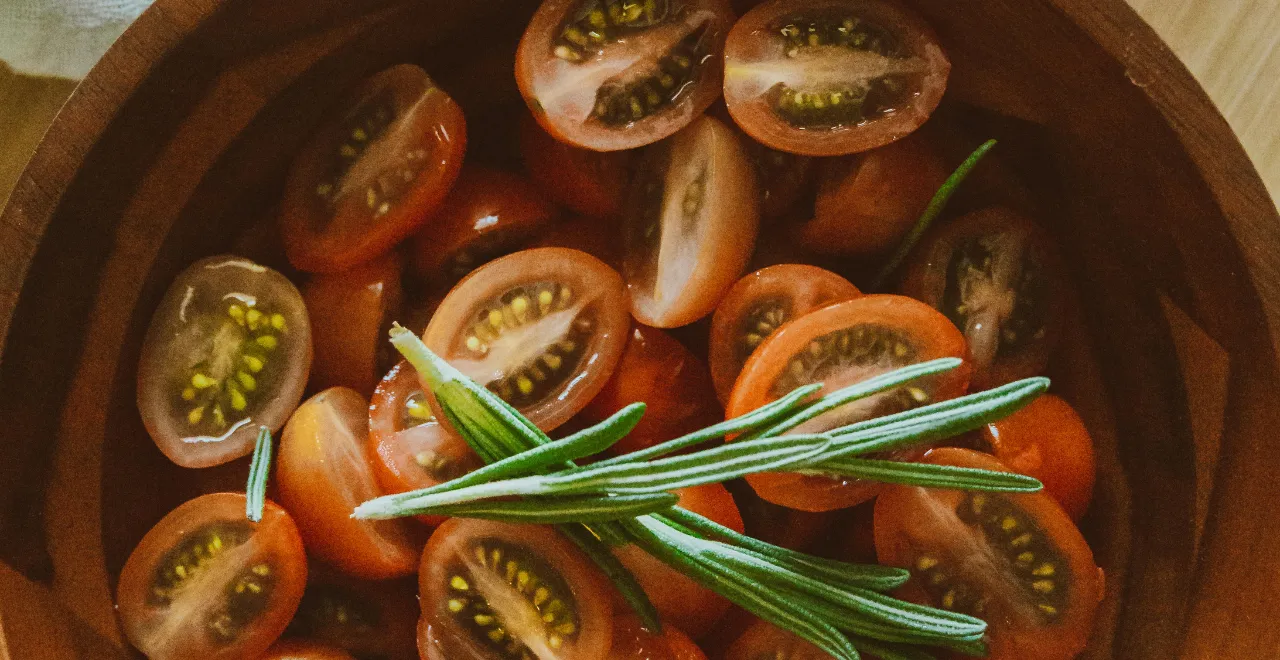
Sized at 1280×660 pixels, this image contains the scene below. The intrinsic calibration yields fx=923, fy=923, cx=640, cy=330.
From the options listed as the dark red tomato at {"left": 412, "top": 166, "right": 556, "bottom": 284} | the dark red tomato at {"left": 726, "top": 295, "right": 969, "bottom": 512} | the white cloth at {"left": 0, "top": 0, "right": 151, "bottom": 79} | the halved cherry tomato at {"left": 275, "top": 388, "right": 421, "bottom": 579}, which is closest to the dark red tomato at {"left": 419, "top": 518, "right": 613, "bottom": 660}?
the halved cherry tomato at {"left": 275, "top": 388, "right": 421, "bottom": 579}

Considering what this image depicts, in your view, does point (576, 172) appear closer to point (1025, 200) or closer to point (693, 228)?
point (693, 228)

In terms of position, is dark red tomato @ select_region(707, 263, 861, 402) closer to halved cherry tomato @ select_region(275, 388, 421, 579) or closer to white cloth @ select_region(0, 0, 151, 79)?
halved cherry tomato @ select_region(275, 388, 421, 579)

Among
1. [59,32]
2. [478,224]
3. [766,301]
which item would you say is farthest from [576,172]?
[59,32]

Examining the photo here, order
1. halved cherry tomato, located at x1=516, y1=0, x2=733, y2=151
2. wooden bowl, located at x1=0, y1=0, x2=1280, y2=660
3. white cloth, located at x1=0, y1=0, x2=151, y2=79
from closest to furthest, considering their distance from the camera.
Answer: wooden bowl, located at x1=0, y1=0, x2=1280, y2=660 < halved cherry tomato, located at x1=516, y1=0, x2=733, y2=151 < white cloth, located at x1=0, y1=0, x2=151, y2=79

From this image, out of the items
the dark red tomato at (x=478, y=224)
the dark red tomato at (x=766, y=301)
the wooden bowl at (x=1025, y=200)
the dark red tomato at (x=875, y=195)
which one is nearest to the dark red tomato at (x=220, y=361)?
the wooden bowl at (x=1025, y=200)

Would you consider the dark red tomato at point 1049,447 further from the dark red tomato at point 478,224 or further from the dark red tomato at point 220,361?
the dark red tomato at point 220,361

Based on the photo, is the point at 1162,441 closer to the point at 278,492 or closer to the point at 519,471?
the point at 519,471

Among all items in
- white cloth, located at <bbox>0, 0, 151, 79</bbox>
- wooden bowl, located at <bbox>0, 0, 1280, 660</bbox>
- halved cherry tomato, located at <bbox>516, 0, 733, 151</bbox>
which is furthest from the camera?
white cloth, located at <bbox>0, 0, 151, 79</bbox>
